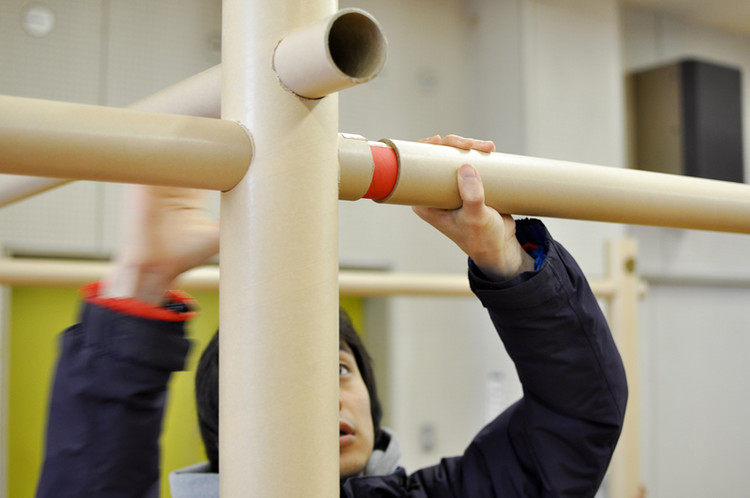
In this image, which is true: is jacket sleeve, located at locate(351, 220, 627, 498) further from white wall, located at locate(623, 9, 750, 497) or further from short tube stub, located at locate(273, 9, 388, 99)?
white wall, located at locate(623, 9, 750, 497)

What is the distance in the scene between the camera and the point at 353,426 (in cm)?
74

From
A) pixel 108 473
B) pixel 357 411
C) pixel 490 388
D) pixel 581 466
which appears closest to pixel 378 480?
pixel 357 411

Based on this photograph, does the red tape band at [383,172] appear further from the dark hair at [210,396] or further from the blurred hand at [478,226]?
the dark hair at [210,396]

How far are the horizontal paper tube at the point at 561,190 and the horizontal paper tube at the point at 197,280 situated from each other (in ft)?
1.91

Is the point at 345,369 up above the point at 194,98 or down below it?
below

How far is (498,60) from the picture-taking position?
276 cm

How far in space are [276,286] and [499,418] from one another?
454 millimetres

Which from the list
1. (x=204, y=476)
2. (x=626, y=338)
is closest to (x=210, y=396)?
(x=204, y=476)

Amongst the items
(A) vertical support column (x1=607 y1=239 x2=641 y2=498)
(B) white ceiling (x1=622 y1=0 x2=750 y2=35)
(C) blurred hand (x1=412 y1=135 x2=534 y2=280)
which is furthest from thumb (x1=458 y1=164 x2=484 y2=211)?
(B) white ceiling (x1=622 y1=0 x2=750 y2=35)

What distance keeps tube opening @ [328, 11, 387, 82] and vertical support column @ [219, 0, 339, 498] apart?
2 cm

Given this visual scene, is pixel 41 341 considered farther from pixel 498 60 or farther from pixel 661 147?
pixel 661 147

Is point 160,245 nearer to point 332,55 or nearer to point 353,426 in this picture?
point 332,55

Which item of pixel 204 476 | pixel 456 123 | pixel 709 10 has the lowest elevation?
pixel 204 476

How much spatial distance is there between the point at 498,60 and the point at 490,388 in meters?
1.14
